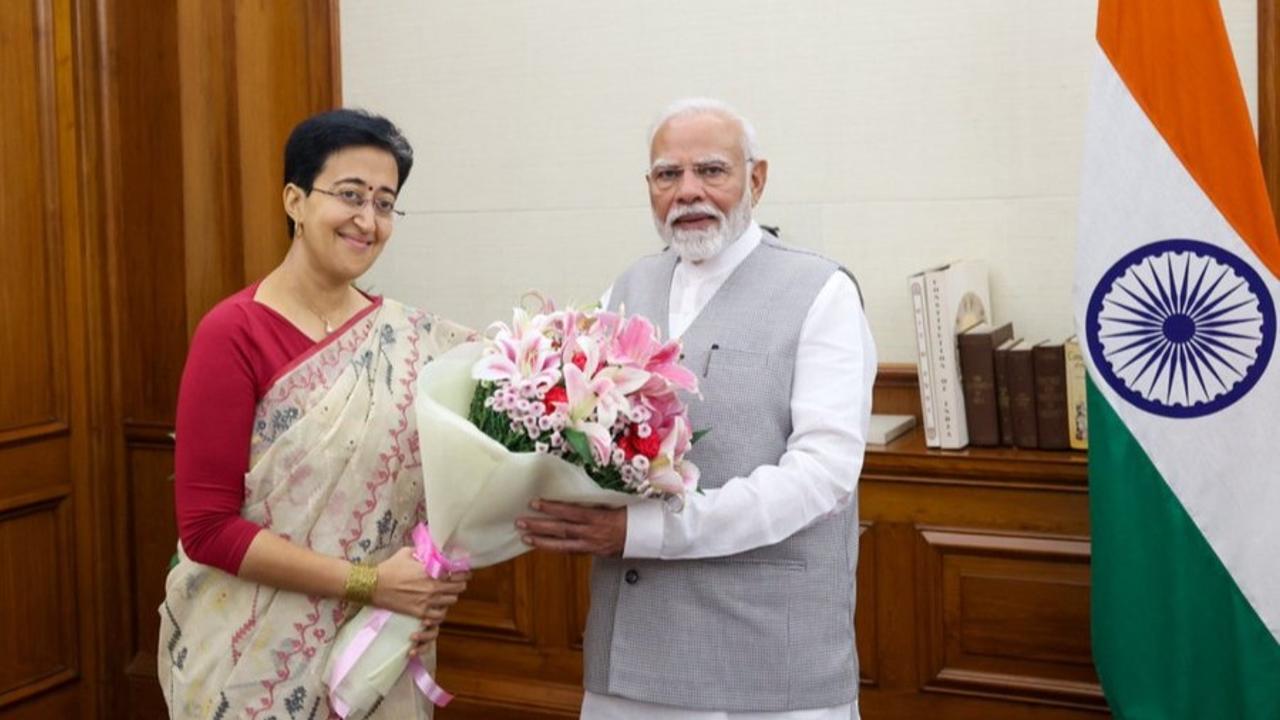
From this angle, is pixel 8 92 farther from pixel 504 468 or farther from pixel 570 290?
pixel 504 468

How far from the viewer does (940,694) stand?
2.85 m

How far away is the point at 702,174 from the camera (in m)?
2.08

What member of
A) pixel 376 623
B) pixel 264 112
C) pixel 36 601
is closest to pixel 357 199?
pixel 376 623

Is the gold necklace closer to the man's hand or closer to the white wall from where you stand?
the man's hand

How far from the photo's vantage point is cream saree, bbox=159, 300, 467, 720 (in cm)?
198

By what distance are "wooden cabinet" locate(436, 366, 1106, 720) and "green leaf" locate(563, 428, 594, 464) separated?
1204mm

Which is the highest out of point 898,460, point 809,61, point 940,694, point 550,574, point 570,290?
point 809,61

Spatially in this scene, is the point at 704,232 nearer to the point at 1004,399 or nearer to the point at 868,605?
the point at 1004,399

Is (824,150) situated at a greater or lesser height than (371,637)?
greater

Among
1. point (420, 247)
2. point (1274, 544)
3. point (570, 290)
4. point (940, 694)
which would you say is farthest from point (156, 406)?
point (1274, 544)

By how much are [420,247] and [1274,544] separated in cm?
217

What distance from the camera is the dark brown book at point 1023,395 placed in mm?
2795

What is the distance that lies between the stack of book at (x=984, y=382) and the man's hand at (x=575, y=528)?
1.09 m

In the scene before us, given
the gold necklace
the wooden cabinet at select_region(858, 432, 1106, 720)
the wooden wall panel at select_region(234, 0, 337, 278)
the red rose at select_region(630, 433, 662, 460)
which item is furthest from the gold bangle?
the wooden wall panel at select_region(234, 0, 337, 278)
